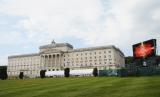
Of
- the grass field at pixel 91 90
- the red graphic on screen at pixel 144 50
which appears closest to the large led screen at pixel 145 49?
the red graphic on screen at pixel 144 50

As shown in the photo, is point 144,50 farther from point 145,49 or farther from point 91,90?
point 91,90

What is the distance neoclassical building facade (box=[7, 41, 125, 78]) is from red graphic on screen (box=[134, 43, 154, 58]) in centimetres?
9614

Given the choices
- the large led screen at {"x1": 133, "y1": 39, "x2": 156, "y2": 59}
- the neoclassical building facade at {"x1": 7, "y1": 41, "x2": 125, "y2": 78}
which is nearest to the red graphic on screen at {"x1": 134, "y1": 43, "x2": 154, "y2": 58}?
the large led screen at {"x1": 133, "y1": 39, "x2": 156, "y2": 59}

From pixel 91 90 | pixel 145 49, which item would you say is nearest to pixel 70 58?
pixel 145 49

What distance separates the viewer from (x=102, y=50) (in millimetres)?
173000

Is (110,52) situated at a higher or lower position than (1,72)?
higher

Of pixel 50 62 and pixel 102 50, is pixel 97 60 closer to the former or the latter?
pixel 102 50

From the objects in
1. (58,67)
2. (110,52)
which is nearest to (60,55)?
(58,67)

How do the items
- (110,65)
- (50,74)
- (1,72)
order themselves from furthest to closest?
(110,65) < (50,74) < (1,72)

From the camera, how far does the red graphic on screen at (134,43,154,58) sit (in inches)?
2683

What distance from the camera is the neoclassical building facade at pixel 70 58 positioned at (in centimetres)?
17112

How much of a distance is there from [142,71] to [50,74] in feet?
216

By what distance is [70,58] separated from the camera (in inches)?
7185

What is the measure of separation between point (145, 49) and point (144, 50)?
51 cm
